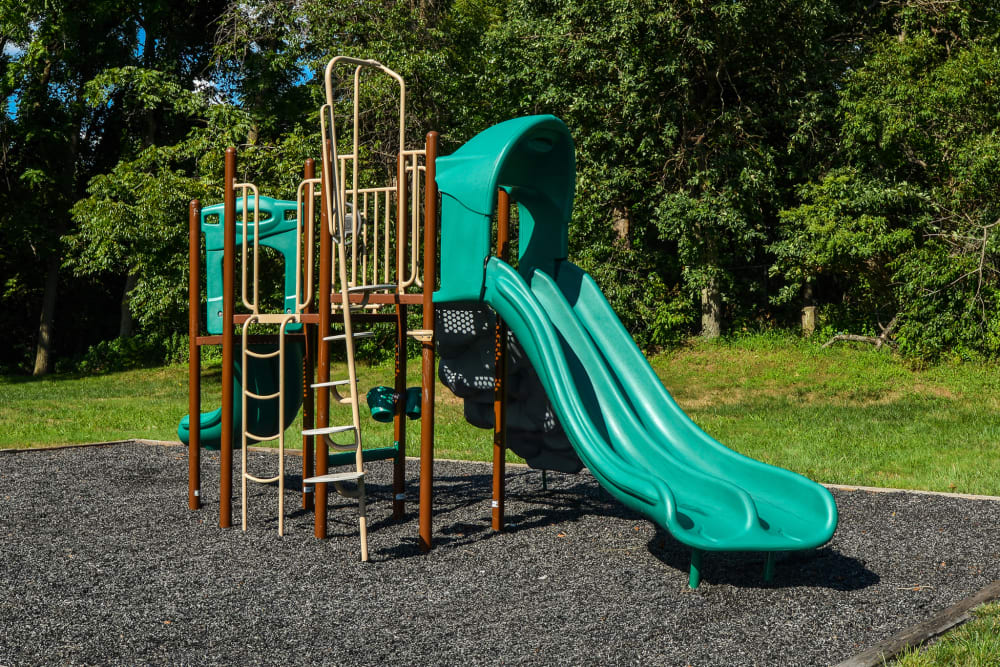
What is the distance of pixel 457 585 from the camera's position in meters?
4.88

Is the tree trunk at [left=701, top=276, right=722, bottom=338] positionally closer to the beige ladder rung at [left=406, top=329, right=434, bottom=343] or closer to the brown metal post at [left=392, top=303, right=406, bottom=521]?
the brown metal post at [left=392, top=303, right=406, bottom=521]

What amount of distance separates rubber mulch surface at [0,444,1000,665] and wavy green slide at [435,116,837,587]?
1.38 ft

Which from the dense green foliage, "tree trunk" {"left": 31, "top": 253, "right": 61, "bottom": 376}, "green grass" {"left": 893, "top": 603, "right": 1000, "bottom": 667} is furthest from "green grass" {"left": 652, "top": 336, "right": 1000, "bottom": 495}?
"tree trunk" {"left": 31, "top": 253, "right": 61, "bottom": 376}

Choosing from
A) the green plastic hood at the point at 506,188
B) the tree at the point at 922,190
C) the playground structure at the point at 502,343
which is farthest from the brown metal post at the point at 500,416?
the tree at the point at 922,190

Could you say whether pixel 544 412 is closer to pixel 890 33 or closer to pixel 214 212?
pixel 214 212

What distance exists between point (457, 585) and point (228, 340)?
8.83 feet

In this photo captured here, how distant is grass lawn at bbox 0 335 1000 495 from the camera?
934 centimetres

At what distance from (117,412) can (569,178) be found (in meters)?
11.0

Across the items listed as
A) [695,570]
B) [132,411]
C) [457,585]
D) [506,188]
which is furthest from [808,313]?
[457,585]

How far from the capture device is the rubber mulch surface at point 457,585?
390cm

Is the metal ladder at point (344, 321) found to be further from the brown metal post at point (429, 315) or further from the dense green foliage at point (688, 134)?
the dense green foliage at point (688, 134)

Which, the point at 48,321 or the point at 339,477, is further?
the point at 48,321

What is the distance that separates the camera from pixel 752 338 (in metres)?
18.2

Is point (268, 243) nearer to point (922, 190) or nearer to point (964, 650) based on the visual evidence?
point (964, 650)
